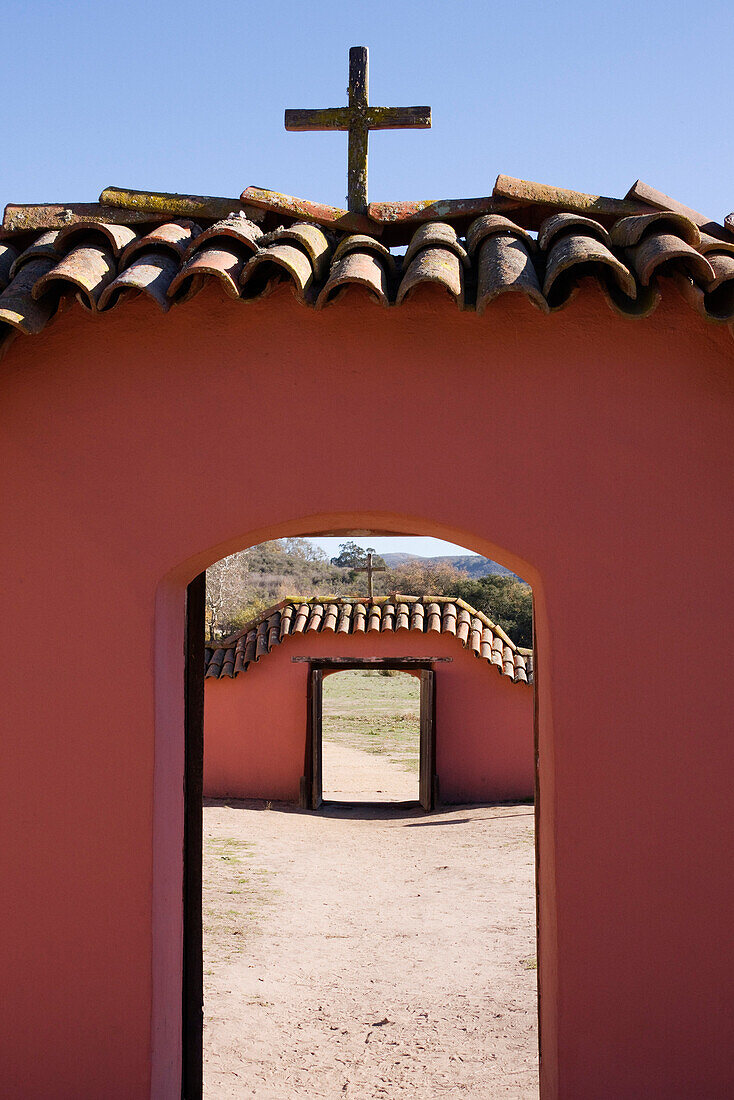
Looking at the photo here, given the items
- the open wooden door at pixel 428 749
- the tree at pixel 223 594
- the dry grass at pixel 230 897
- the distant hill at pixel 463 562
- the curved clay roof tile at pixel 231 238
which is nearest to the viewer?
the curved clay roof tile at pixel 231 238

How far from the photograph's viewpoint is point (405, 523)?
135 inches

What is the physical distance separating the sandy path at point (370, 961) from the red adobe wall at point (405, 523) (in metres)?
1.84

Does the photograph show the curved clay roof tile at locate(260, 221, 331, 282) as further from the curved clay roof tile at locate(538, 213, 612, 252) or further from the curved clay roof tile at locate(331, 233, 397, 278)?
the curved clay roof tile at locate(538, 213, 612, 252)

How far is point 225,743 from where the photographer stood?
14.5 meters

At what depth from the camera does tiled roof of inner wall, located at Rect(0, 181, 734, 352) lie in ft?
9.48

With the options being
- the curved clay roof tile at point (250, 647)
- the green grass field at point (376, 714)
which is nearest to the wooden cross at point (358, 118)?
the curved clay roof tile at point (250, 647)

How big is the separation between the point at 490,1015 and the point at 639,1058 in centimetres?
305

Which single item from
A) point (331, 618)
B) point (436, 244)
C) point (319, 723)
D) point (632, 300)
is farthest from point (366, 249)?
point (319, 723)

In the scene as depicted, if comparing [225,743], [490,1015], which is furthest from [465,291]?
[225,743]

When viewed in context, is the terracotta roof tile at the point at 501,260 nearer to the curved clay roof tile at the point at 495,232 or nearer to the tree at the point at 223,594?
the curved clay roof tile at the point at 495,232

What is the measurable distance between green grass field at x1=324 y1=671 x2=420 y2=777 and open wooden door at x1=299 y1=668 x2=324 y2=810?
4849 mm

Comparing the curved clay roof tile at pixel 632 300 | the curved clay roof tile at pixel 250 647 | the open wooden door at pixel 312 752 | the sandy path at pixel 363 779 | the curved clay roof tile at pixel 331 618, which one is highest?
the curved clay roof tile at pixel 632 300

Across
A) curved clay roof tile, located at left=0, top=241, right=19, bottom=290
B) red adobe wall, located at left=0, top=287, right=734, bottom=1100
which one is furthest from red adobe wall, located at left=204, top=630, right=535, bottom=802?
curved clay roof tile, located at left=0, top=241, right=19, bottom=290

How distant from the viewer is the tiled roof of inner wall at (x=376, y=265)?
2.89m
